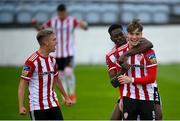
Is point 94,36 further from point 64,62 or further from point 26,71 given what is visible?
point 26,71

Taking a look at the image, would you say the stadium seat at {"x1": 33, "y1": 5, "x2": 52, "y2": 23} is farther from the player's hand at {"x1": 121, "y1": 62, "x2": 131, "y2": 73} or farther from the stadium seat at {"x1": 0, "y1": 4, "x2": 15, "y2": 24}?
the player's hand at {"x1": 121, "y1": 62, "x2": 131, "y2": 73}

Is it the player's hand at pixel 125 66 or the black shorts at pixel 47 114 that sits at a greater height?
the player's hand at pixel 125 66

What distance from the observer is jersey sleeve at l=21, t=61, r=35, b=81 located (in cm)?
818

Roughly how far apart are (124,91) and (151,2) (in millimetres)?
17047

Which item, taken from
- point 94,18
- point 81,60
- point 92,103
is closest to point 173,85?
point 92,103

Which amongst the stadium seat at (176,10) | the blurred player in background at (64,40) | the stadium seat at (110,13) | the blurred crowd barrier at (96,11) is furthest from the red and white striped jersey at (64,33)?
the stadium seat at (176,10)

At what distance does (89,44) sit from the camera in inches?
856

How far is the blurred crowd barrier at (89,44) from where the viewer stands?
2155cm

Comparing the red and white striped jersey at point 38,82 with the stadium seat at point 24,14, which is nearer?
the red and white striped jersey at point 38,82

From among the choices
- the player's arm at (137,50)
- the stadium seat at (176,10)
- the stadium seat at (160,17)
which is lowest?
the player's arm at (137,50)

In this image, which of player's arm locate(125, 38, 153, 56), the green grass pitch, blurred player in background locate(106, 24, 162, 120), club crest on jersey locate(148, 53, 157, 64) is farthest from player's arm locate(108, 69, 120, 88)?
the green grass pitch

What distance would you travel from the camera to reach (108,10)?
23438mm

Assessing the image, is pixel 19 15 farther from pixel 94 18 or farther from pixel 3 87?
pixel 3 87

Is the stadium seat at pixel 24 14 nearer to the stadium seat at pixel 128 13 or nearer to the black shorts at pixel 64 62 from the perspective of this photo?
the stadium seat at pixel 128 13
